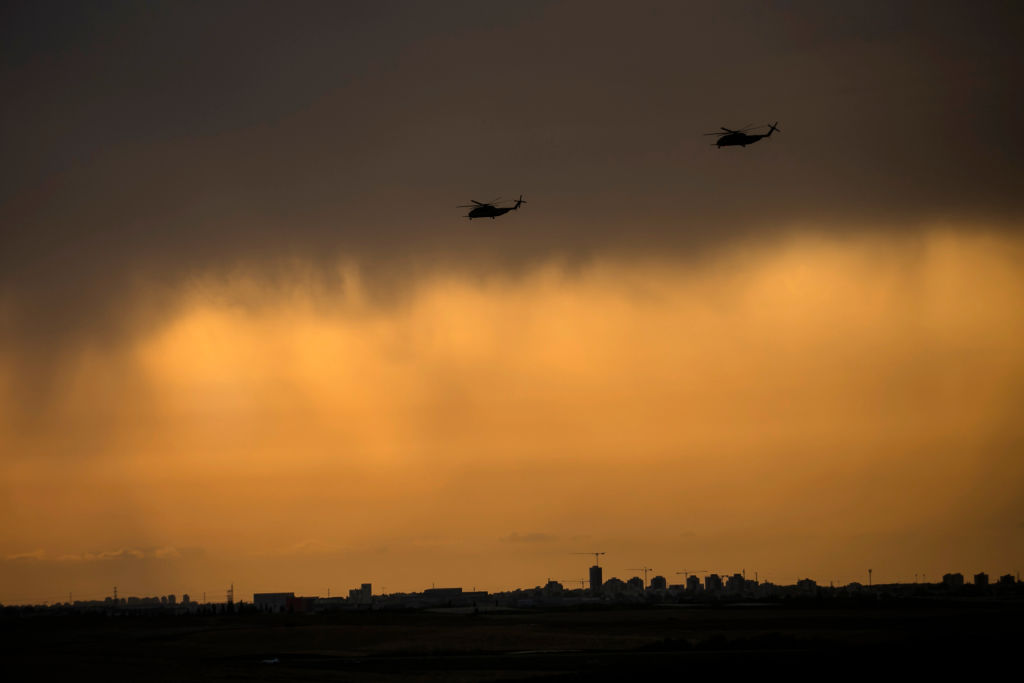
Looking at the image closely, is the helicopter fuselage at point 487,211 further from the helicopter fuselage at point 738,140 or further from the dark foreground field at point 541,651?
the dark foreground field at point 541,651

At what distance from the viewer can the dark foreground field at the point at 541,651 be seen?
5778cm

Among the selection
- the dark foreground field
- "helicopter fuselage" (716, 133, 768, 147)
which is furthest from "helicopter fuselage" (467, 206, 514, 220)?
the dark foreground field

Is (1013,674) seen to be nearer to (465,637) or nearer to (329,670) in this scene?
(329,670)

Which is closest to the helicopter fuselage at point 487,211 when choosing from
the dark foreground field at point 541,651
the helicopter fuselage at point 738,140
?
the helicopter fuselage at point 738,140

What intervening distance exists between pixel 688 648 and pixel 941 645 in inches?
646

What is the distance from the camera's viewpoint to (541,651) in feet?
250

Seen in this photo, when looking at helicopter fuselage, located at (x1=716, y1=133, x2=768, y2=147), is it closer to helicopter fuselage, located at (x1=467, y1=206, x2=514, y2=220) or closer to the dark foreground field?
helicopter fuselage, located at (x1=467, y1=206, x2=514, y2=220)

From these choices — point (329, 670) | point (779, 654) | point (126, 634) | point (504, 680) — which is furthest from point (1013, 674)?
point (126, 634)

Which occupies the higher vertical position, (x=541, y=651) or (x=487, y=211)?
(x=487, y=211)

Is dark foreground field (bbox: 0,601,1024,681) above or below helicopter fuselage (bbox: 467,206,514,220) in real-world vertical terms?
below

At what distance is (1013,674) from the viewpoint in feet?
165

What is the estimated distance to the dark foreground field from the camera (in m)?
57.8

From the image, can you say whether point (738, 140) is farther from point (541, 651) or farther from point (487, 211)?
point (541, 651)

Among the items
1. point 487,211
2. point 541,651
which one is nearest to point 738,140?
point 487,211
